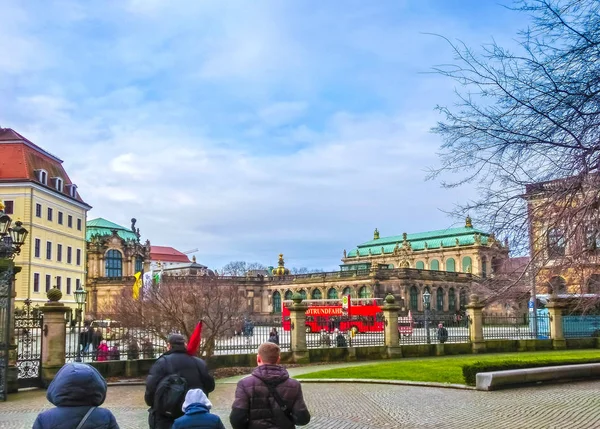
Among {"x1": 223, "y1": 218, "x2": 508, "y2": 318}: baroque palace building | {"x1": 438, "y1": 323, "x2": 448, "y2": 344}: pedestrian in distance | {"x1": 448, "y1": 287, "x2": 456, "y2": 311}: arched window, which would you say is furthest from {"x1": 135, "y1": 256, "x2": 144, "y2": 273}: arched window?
{"x1": 438, "y1": 323, "x2": 448, "y2": 344}: pedestrian in distance

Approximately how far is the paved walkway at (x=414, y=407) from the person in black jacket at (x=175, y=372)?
608cm

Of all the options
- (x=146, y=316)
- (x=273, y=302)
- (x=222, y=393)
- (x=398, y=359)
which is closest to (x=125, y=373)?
(x=146, y=316)

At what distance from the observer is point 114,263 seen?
89562mm

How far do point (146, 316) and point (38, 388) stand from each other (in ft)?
16.3

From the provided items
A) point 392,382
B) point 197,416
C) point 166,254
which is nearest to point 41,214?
point 392,382

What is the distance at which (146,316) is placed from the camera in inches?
968

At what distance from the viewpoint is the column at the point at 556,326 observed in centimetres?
3506

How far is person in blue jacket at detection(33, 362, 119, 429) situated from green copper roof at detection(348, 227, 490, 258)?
96.6m

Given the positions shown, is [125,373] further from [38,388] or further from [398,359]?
[398,359]

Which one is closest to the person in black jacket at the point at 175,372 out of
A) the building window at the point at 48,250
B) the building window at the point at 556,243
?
the building window at the point at 556,243

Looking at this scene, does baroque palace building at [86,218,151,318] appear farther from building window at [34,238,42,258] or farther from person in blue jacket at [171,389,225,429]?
person in blue jacket at [171,389,225,429]

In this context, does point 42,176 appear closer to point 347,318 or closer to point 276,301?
point 347,318

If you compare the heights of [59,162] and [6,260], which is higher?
[59,162]

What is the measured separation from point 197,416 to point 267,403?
113cm
